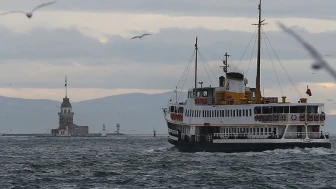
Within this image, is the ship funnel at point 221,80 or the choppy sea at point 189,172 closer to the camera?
the choppy sea at point 189,172

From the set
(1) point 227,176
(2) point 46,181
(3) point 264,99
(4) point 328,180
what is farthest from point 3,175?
(3) point 264,99

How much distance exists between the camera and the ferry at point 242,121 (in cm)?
10938

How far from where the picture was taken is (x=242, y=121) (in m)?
113

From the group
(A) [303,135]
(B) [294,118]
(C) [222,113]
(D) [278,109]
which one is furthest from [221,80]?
(A) [303,135]

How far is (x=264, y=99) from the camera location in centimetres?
12025

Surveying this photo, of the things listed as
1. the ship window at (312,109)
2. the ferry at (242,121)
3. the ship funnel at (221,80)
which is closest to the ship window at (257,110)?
the ferry at (242,121)

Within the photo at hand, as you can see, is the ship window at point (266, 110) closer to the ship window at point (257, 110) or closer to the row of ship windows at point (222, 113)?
the ship window at point (257, 110)

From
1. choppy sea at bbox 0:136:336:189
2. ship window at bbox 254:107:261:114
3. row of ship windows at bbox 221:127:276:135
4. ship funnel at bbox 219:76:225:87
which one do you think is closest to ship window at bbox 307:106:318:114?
choppy sea at bbox 0:136:336:189

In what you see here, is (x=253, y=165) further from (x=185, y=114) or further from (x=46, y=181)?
(x=185, y=114)

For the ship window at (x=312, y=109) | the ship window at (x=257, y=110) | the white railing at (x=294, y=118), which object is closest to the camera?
the white railing at (x=294, y=118)

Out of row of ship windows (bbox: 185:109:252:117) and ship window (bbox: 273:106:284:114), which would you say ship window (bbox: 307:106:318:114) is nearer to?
ship window (bbox: 273:106:284:114)

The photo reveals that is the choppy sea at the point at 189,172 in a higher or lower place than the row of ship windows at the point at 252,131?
lower

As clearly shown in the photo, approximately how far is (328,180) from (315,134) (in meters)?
35.1

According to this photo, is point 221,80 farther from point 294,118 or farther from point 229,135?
point 294,118
